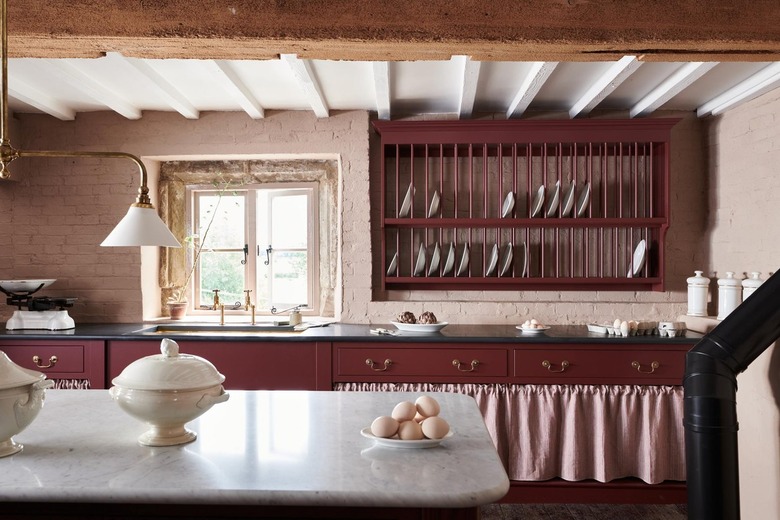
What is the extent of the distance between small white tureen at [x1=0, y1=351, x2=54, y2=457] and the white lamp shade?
563 mm

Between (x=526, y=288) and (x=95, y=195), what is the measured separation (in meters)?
3.26

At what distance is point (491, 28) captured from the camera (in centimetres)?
220

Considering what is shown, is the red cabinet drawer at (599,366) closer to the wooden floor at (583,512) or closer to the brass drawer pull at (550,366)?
the brass drawer pull at (550,366)

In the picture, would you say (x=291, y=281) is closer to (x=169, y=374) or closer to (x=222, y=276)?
(x=222, y=276)

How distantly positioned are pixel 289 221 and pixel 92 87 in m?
1.70

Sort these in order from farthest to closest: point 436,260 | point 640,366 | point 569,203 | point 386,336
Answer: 1. point 436,260
2. point 569,203
3. point 386,336
4. point 640,366

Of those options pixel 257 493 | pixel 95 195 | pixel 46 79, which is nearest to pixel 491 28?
pixel 257 493

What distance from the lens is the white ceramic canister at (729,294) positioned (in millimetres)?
3885

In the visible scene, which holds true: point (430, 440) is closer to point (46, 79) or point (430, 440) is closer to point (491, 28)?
point (491, 28)

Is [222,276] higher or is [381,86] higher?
[381,86]

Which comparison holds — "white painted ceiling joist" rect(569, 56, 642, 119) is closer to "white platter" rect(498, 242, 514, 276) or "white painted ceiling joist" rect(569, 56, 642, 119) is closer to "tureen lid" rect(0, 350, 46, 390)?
"white platter" rect(498, 242, 514, 276)

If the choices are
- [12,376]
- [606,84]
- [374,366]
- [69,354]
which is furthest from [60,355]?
[606,84]

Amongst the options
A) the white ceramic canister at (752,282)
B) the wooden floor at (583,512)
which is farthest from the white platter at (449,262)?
the white ceramic canister at (752,282)

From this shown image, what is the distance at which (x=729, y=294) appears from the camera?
389 cm
